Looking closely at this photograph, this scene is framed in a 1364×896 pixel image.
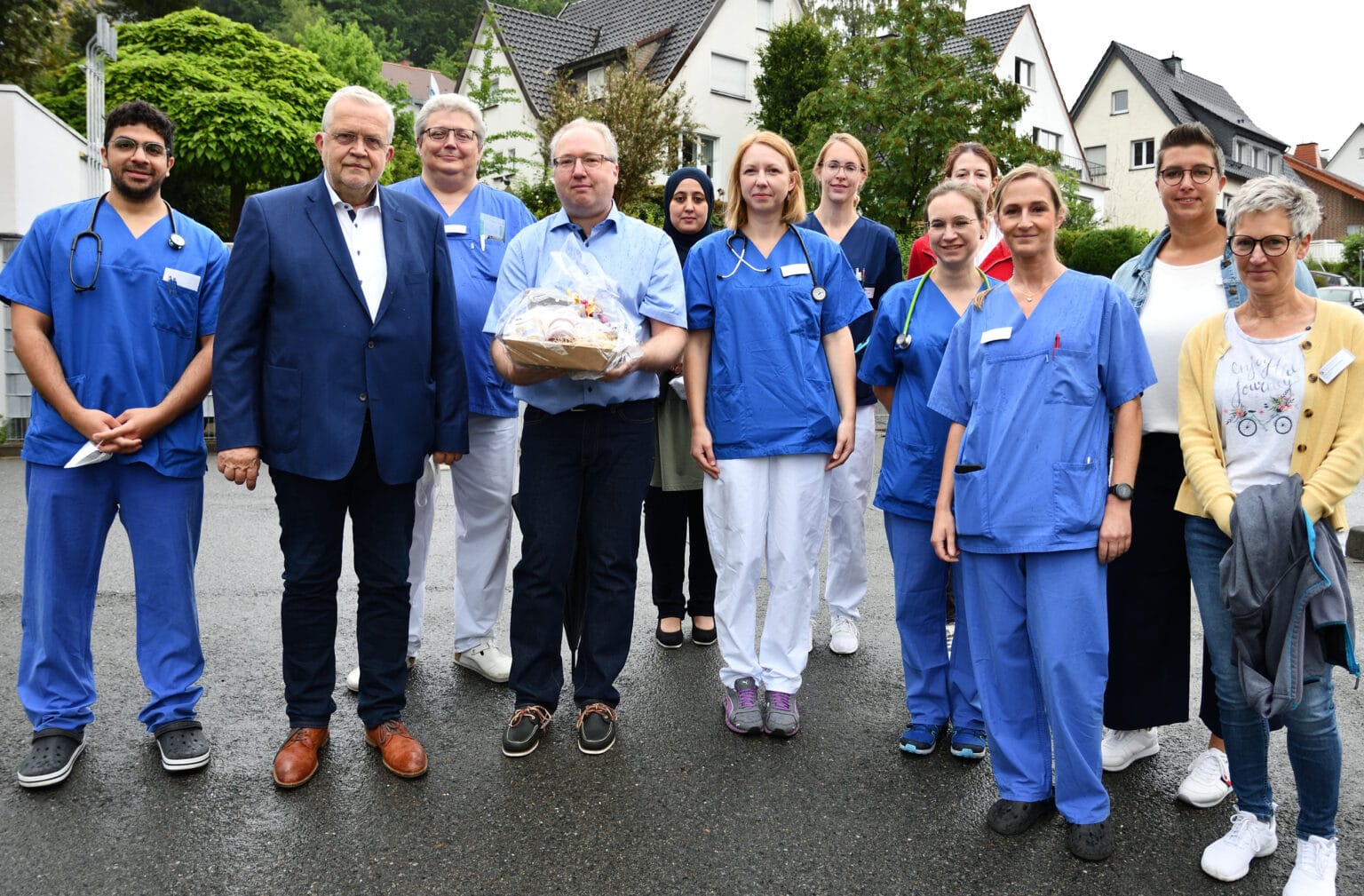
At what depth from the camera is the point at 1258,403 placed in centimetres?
312

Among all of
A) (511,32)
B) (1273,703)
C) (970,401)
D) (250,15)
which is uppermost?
(250,15)

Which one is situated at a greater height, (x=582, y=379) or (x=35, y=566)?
(x=582, y=379)

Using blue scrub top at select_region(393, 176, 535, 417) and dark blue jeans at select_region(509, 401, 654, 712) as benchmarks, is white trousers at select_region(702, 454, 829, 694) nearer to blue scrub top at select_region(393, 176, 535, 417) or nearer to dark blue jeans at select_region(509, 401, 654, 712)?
dark blue jeans at select_region(509, 401, 654, 712)

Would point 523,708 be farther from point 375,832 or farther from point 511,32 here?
point 511,32

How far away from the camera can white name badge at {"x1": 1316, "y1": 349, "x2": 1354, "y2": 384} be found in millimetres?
2969

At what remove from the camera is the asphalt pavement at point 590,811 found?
9.96ft

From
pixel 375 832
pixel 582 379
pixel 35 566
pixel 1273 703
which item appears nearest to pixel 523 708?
pixel 375 832

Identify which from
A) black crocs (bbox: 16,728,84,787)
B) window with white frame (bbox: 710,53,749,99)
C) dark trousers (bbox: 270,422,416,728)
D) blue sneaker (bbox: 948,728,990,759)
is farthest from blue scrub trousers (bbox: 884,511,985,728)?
window with white frame (bbox: 710,53,749,99)

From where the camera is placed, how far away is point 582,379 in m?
3.85

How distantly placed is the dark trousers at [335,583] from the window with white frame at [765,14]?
33.8 metres

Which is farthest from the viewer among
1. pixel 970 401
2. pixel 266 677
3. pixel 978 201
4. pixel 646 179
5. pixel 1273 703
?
pixel 646 179

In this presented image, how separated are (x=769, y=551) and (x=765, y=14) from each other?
3403 cm

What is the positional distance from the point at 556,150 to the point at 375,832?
2.49 metres

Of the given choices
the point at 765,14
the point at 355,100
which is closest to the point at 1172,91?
the point at 765,14
